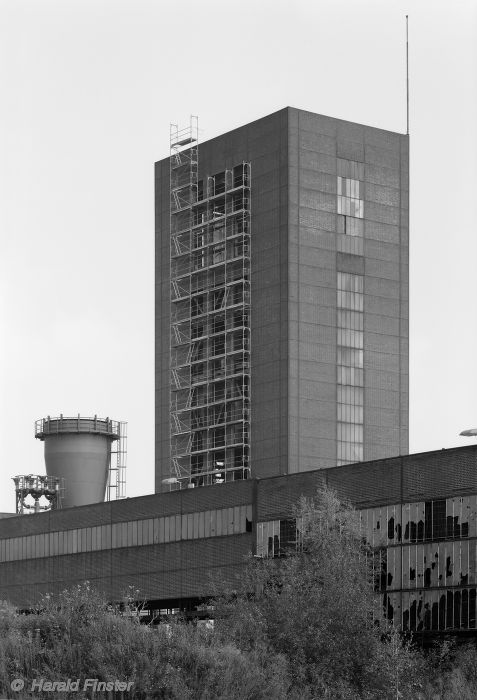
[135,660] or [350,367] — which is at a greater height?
[350,367]

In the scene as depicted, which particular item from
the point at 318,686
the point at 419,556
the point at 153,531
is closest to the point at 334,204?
the point at 153,531

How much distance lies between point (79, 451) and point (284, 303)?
71.1ft

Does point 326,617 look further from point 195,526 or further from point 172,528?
point 172,528

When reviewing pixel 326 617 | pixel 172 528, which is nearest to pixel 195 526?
pixel 172 528

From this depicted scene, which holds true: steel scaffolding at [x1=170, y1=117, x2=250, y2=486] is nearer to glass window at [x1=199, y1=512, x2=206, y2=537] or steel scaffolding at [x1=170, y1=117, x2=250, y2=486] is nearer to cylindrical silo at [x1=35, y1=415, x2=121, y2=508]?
cylindrical silo at [x1=35, y1=415, x2=121, y2=508]

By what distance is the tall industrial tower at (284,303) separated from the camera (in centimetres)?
12962

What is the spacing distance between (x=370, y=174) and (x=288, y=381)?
20.3 metres

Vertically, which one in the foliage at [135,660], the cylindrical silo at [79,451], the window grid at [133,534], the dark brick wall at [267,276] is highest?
the dark brick wall at [267,276]

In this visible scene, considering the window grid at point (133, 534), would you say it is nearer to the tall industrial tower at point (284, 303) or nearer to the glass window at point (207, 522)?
the glass window at point (207, 522)

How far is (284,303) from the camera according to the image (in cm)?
12938

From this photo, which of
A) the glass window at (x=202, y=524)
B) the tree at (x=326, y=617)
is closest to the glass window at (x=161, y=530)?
the glass window at (x=202, y=524)

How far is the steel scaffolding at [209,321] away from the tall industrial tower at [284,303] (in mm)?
151

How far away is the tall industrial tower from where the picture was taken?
12962cm

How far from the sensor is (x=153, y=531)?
107 m
